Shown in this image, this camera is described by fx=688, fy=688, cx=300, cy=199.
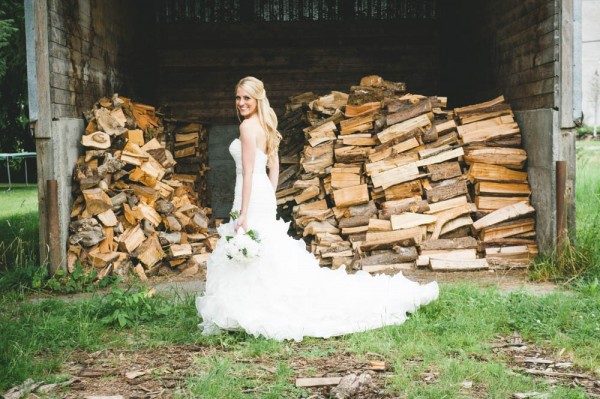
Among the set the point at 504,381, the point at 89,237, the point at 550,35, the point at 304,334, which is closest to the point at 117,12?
the point at 89,237

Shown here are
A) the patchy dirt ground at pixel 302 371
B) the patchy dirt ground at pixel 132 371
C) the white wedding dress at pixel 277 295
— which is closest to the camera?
the patchy dirt ground at pixel 302 371

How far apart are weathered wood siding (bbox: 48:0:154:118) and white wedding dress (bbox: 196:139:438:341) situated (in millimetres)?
3269

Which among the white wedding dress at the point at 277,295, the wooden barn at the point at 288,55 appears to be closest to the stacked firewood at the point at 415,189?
the wooden barn at the point at 288,55

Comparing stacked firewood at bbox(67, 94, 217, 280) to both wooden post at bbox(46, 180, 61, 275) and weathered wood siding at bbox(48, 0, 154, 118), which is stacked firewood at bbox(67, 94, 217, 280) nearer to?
wooden post at bbox(46, 180, 61, 275)

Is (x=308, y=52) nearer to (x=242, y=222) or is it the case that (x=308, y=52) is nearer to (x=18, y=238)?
(x=18, y=238)

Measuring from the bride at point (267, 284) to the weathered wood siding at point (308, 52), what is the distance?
726cm

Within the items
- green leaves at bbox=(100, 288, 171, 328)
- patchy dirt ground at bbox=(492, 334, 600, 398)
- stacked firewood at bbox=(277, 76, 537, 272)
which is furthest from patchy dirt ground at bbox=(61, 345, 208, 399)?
stacked firewood at bbox=(277, 76, 537, 272)

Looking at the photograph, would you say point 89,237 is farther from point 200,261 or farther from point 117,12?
point 117,12

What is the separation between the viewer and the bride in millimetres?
5480

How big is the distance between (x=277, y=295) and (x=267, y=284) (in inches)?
4.7

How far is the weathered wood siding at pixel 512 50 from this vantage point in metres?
7.98

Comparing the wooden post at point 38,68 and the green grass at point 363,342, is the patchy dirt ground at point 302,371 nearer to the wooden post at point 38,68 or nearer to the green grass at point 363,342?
the green grass at point 363,342

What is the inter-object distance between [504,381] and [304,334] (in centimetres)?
166

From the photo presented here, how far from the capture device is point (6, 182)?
23359 millimetres
